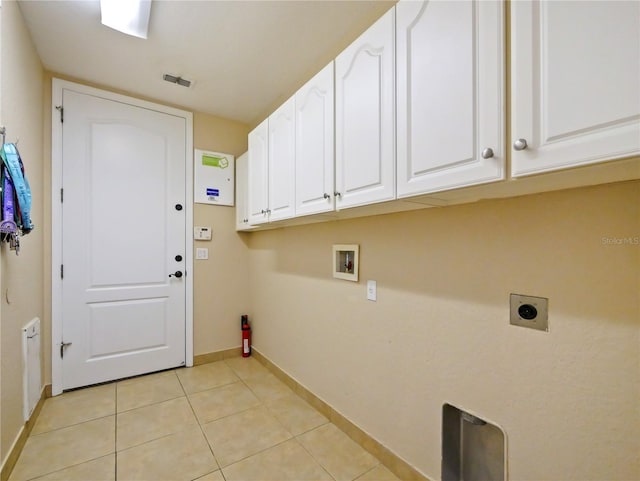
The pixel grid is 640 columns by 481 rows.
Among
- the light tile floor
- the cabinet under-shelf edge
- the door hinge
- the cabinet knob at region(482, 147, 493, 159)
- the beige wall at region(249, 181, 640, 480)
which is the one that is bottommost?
the light tile floor

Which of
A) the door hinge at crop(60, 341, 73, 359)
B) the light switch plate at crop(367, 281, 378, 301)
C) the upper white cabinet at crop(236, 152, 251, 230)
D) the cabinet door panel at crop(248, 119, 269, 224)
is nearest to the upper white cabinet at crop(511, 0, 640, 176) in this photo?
the light switch plate at crop(367, 281, 378, 301)

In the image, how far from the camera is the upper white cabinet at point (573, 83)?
65cm

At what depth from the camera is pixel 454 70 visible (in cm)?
96

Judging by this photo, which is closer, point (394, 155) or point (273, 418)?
point (394, 155)

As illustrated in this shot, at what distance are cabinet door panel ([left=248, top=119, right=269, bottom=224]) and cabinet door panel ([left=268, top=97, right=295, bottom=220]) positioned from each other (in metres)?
0.08

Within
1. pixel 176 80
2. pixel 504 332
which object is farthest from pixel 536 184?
pixel 176 80

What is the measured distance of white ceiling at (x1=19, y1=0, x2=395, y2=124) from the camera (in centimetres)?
171

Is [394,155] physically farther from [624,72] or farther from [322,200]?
[624,72]

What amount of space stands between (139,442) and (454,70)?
2.52m

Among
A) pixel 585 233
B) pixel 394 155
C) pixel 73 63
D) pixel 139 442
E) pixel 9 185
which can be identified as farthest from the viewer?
pixel 73 63

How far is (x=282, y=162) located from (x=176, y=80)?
1.32 m

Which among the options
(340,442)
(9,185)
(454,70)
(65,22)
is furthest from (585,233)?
(65,22)

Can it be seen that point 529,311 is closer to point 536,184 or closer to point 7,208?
point 536,184

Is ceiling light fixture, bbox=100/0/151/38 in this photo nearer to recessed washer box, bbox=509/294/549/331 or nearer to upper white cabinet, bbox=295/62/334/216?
upper white cabinet, bbox=295/62/334/216
